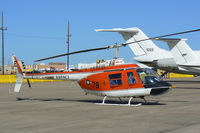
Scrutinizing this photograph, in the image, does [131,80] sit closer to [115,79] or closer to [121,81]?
[121,81]

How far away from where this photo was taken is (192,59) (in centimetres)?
4194

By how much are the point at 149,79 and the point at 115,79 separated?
6.74ft

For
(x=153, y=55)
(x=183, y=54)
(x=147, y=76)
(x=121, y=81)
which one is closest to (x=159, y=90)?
(x=147, y=76)

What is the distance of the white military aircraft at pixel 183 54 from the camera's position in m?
41.4

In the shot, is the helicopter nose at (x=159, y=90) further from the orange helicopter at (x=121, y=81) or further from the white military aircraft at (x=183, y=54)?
the white military aircraft at (x=183, y=54)

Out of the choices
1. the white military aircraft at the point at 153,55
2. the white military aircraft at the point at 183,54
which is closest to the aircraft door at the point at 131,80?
the white military aircraft at the point at 153,55

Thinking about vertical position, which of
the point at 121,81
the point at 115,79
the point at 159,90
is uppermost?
the point at 115,79

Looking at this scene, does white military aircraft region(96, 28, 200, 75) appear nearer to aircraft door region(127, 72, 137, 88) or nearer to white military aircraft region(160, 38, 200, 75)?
white military aircraft region(160, 38, 200, 75)

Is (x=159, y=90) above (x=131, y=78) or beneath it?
beneath

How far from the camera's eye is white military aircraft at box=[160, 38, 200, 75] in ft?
136

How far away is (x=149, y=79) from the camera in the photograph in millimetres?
16625

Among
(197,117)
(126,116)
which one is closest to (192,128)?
(197,117)

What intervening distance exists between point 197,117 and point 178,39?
3007 centimetres

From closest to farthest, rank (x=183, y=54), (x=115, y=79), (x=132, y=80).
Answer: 1. (x=132, y=80)
2. (x=115, y=79)
3. (x=183, y=54)
